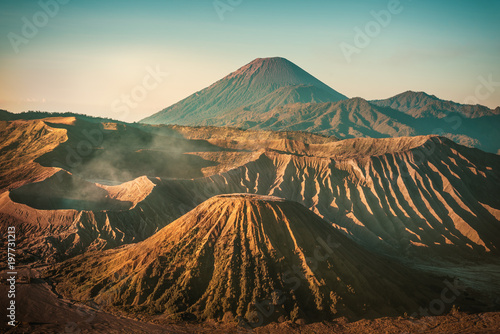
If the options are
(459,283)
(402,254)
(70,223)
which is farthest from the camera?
(402,254)

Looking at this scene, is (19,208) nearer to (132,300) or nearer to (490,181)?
(132,300)

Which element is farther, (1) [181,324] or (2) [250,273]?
(2) [250,273]

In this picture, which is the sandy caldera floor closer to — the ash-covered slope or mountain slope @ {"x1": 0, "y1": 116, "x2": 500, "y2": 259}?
the ash-covered slope

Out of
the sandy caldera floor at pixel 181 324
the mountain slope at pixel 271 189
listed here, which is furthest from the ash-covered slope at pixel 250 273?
the mountain slope at pixel 271 189

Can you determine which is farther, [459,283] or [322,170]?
[322,170]

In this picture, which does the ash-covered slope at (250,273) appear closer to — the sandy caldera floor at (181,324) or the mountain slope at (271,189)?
the sandy caldera floor at (181,324)

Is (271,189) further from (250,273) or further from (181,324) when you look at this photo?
(181,324)

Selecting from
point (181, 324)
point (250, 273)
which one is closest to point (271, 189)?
point (250, 273)

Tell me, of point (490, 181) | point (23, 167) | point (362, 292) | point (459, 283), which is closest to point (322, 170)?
point (490, 181)
